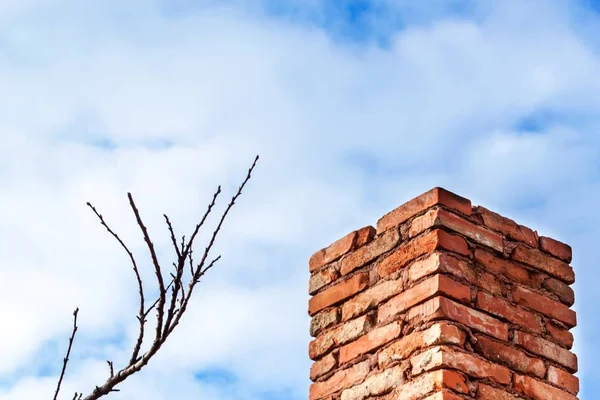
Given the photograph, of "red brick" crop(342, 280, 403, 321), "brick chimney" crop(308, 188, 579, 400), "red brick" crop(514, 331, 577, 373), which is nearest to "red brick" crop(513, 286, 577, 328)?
"brick chimney" crop(308, 188, 579, 400)

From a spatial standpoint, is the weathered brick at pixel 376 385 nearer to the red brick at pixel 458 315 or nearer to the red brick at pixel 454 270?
the red brick at pixel 458 315

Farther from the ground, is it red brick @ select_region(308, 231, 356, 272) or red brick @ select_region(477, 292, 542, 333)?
red brick @ select_region(308, 231, 356, 272)

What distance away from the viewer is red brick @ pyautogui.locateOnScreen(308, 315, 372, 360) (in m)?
3.18

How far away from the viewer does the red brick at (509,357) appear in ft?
9.73

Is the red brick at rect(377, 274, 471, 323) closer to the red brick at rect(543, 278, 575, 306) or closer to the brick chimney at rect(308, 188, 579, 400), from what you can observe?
the brick chimney at rect(308, 188, 579, 400)

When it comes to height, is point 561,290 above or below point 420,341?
above

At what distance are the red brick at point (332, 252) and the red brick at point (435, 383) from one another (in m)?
0.65

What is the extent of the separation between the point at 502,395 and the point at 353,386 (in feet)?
1.58

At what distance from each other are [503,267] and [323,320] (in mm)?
650

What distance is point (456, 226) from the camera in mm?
3096

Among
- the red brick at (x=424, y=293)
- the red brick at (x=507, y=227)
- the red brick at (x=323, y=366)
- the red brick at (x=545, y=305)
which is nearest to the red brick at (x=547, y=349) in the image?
the red brick at (x=545, y=305)

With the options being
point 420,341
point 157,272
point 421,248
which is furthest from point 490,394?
point 157,272

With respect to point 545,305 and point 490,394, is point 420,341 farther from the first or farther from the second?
point 545,305

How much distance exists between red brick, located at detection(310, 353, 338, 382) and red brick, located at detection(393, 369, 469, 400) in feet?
1.31
